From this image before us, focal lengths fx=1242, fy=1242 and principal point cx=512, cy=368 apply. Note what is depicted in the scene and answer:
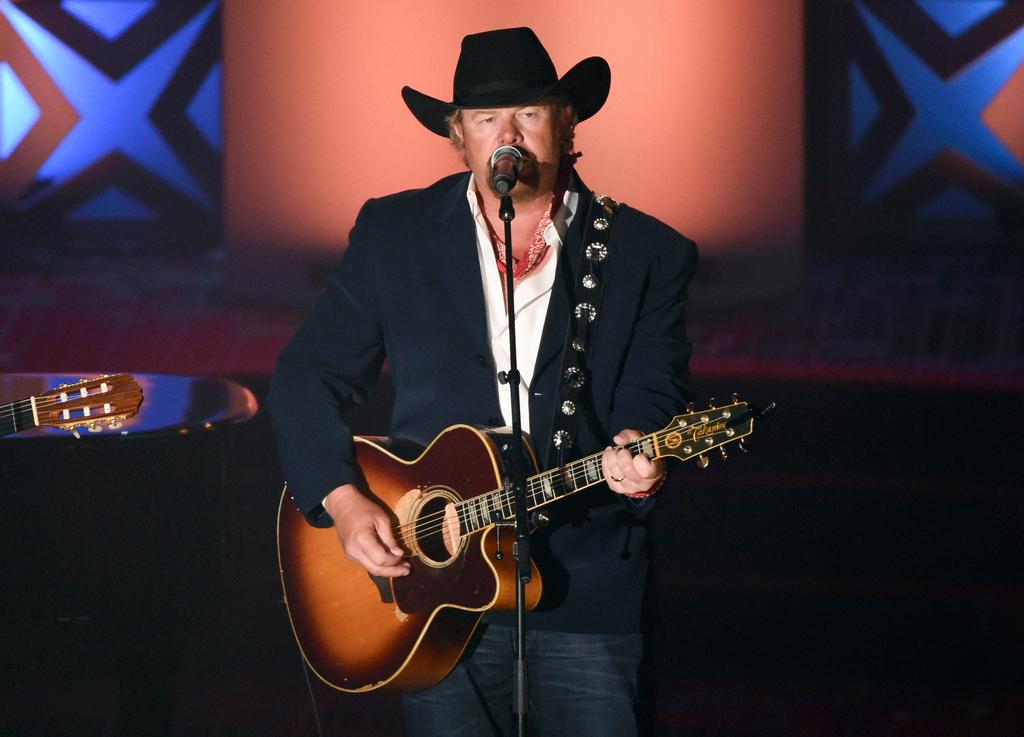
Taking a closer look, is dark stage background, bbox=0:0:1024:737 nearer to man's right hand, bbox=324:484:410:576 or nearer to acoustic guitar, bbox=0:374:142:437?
acoustic guitar, bbox=0:374:142:437

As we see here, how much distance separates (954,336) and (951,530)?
1.21 metres

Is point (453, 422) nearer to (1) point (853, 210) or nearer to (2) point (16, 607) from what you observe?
(2) point (16, 607)

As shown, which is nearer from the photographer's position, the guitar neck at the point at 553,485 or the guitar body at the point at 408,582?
the guitar neck at the point at 553,485

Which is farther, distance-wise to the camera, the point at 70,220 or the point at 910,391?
the point at 70,220

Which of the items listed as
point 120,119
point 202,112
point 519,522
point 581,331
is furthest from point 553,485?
point 120,119

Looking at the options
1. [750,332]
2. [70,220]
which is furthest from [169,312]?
[750,332]

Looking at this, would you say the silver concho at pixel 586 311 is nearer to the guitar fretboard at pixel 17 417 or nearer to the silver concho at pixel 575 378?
the silver concho at pixel 575 378

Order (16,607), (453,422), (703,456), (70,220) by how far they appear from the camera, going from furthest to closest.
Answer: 1. (70,220)
2. (16,607)
3. (453,422)
4. (703,456)

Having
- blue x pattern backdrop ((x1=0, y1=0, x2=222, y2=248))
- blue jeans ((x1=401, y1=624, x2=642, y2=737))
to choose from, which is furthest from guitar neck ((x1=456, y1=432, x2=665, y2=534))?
blue x pattern backdrop ((x1=0, y1=0, x2=222, y2=248))

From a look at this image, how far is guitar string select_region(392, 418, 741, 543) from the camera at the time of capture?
236cm

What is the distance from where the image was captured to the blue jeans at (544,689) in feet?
8.21

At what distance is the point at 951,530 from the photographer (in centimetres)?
487

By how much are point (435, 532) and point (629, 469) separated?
0.54 m

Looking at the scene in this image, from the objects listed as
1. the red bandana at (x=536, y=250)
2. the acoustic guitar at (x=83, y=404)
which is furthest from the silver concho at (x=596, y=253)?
the acoustic guitar at (x=83, y=404)
